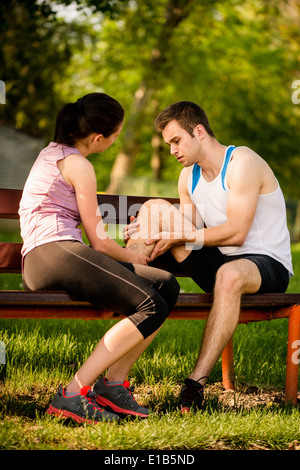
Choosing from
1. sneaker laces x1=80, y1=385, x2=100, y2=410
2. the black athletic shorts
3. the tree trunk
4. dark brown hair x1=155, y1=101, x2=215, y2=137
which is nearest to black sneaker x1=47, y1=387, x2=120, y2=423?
sneaker laces x1=80, y1=385, x2=100, y2=410

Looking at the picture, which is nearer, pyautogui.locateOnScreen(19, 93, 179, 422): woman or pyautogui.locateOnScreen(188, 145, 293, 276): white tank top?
pyautogui.locateOnScreen(19, 93, 179, 422): woman

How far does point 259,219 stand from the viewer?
12.7 ft

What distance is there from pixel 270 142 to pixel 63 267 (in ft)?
96.9

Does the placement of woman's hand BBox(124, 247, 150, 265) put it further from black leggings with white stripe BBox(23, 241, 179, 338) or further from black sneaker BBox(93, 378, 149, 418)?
black sneaker BBox(93, 378, 149, 418)

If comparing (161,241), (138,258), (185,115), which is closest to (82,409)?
(138,258)

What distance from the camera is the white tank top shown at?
3842mm

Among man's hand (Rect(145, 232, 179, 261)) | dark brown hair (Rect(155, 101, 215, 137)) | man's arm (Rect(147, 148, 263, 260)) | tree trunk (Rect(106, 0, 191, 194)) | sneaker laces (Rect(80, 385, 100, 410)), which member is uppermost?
tree trunk (Rect(106, 0, 191, 194))

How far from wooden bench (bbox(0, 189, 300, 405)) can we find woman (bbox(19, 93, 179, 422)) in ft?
0.42

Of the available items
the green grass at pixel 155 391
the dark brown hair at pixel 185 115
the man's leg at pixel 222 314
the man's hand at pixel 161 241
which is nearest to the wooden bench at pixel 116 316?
the man's leg at pixel 222 314

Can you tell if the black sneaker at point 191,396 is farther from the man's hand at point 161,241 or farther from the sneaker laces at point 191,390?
the man's hand at point 161,241

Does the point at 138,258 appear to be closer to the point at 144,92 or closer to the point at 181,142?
the point at 181,142

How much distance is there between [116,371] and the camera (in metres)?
3.28

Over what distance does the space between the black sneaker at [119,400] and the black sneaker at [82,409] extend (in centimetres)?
14

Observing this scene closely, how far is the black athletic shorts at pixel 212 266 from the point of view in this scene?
374 cm
